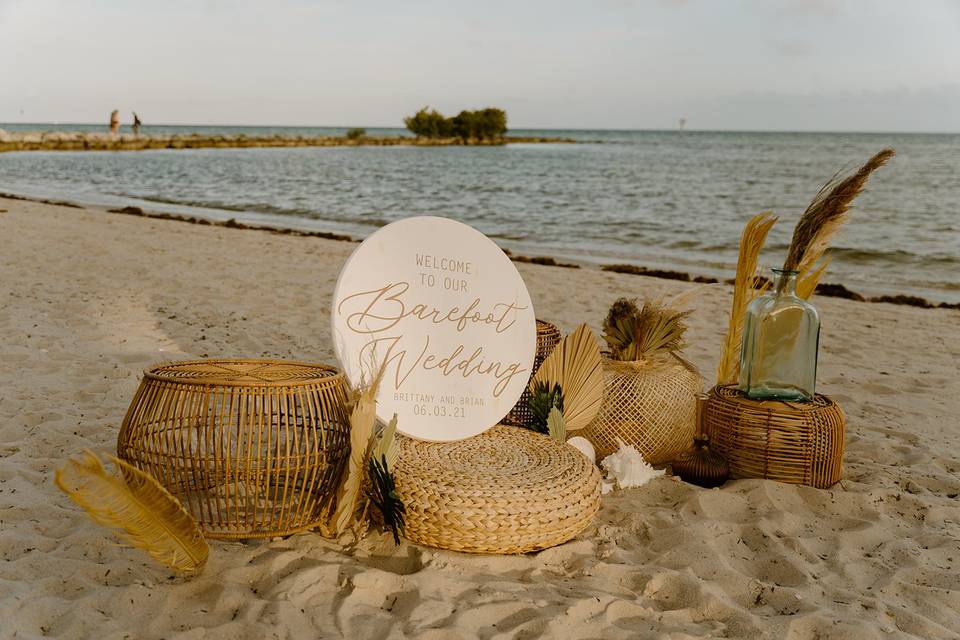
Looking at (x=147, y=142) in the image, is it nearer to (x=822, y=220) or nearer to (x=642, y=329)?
(x=642, y=329)

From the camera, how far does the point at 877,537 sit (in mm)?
2963

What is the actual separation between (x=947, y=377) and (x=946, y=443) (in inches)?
69.1

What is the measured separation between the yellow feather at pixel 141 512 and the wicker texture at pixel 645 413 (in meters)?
1.87

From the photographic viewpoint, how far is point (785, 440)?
3.32 m

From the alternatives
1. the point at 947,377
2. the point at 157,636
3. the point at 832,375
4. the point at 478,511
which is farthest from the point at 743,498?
the point at 947,377

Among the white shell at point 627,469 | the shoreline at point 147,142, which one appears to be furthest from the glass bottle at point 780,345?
the shoreline at point 147,142

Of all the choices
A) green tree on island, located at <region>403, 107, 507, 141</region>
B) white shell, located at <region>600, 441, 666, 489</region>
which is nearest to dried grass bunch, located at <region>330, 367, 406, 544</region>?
white shell, located at <region>600, 441, 666, 489</region>

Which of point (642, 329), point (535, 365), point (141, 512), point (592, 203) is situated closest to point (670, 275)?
point (642, 329)

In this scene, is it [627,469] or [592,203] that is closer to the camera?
[627,469]

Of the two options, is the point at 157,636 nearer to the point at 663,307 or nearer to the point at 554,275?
the point at 663,307

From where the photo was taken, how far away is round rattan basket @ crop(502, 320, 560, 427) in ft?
12.1

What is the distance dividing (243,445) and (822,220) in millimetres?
2566

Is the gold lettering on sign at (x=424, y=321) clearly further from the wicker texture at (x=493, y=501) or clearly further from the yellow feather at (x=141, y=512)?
the yellow feather at (x=141, y=512)

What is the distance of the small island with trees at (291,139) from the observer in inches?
1886
